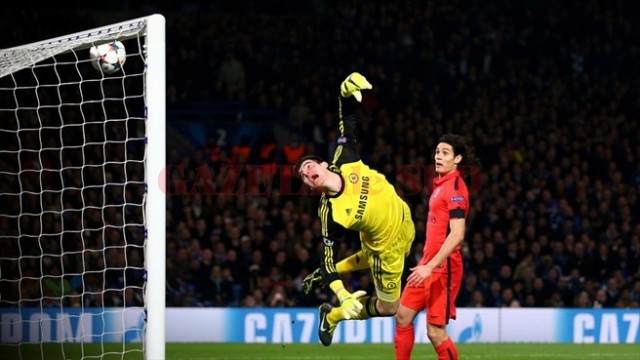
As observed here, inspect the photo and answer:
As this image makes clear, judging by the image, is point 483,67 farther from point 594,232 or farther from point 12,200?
point 12,200

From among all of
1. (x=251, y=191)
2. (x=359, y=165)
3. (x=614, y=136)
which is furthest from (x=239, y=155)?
(x=359, y=165)

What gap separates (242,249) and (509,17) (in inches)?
349

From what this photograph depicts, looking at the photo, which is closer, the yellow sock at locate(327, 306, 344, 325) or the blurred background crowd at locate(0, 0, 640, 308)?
the yellow sock at locate(327, 306, 344, 325)

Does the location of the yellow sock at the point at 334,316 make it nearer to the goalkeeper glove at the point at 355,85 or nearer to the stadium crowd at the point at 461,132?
the goalkeeper glove at the point at 355,85

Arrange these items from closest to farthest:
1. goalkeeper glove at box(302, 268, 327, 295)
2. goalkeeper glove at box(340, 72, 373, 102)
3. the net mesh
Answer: goalkeeper glove at box(340, 72, 373, 102), goalkeeper glove at box(302, 268, 327, 295), the net mesh

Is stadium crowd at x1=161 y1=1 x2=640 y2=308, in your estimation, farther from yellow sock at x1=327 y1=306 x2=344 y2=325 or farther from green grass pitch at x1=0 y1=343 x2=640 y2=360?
yellow sock at x1=327 y1=306 x2=344 y2=325

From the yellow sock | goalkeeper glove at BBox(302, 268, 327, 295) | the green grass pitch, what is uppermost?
goalkeeper glove at BBox(302, 268, 327, 295)

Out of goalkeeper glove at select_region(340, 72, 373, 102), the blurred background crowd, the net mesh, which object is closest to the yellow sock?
goalkeeper glove at select_region(340, 72, 373, 102)

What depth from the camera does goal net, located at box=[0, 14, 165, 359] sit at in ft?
26.3

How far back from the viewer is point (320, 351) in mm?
13062

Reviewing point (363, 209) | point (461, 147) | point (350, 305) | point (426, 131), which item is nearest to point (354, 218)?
point (363, 209)

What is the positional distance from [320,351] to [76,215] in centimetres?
460

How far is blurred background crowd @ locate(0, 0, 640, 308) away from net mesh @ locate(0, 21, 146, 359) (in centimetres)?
91

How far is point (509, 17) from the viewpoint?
21.5 m
